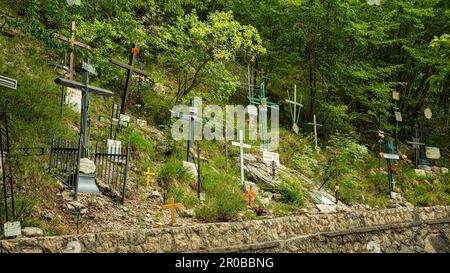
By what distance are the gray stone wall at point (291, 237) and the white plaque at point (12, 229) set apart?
61cm

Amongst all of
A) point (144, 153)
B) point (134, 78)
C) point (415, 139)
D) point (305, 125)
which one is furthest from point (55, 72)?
point (415, 139)

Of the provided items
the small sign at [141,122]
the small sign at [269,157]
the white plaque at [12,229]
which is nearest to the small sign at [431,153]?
the small sign at [269,157]

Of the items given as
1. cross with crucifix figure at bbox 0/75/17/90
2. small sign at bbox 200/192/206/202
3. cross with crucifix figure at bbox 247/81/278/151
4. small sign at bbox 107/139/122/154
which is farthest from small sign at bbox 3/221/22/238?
cross with crucifix figure at bbox 247/81/278/151

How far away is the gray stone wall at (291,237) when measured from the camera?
22.3 ft

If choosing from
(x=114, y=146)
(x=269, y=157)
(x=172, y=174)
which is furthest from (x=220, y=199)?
(x=269, y=157)

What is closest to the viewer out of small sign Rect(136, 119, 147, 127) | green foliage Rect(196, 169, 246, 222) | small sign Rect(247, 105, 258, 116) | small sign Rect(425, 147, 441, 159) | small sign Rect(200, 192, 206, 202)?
green foliage Rect(196, 169, 246, 222)

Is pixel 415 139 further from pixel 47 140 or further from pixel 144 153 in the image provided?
pixel 47 140

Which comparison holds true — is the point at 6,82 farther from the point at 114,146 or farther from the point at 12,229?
the point at 114,146

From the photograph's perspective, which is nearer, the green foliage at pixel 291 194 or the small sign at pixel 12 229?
the small sign at pixel 12 229

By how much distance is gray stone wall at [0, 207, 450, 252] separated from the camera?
680 centimetres

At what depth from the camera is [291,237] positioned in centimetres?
959

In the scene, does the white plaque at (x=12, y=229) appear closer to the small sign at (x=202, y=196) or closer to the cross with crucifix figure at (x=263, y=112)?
the small sign at (x=202, y=196)

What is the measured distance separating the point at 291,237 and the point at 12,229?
5398mm

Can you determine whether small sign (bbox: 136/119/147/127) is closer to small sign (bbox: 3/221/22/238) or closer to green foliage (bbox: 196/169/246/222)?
green foliage (bbox: 196/169/246/222)
